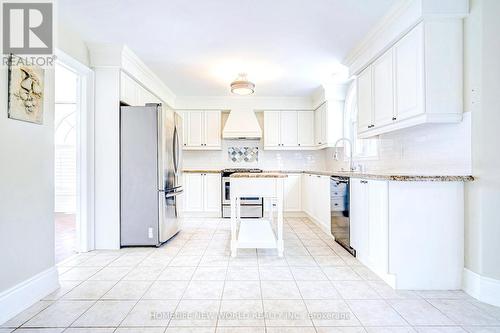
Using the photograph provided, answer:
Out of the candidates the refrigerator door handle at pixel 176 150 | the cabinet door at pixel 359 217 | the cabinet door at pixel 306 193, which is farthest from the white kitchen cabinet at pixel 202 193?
the cabinet door at pixel 359 217

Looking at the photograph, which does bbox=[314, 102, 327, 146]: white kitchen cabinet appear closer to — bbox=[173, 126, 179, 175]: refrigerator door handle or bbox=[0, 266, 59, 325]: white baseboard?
bbox=[173, 126, 179, 175]: refrigerator door handle

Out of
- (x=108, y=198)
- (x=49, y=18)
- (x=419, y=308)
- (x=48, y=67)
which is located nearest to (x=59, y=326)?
(x=108, y=198)

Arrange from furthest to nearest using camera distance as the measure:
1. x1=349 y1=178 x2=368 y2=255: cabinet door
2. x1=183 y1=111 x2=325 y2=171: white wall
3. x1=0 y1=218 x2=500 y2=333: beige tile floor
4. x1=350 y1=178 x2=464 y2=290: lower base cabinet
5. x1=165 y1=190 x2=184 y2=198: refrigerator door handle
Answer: x1=183 y1=111 x2=325 y2=171: white wall
x1=165 y1=190 x2=184 y2=198: refrigerator door handle
x1=349 y1=178 x2=368 y2=255: cabinet door
x1=350 y1=178 x2=464 y2=290: lower base cabinet
x1=0 y1=218 x2=500 y2=333: beige tile floor

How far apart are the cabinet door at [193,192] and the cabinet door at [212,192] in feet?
0.27

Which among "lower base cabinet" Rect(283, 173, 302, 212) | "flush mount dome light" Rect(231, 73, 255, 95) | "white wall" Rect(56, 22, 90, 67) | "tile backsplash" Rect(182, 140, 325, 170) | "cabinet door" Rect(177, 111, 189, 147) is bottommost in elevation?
"lower base cabinet" Rect(283, 173, 302, 212)

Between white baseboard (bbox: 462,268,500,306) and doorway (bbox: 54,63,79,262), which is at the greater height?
doorway (bbox: 54,63,79,262)

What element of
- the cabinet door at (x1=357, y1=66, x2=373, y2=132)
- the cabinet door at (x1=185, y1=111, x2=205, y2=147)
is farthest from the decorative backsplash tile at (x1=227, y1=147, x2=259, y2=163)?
the cabinet door at (x1=357, y1=66, x2=373, y2=132)

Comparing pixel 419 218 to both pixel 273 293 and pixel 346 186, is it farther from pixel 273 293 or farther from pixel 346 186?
pixel 273 293

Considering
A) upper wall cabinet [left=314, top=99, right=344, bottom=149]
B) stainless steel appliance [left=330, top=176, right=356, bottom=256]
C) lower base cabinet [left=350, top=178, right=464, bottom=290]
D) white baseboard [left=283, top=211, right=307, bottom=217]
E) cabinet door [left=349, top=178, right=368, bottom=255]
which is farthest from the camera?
white baseboard [left=283, top=211, right=307, bottom=217]

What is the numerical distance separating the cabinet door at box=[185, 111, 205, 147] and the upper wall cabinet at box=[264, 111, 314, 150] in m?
1.39

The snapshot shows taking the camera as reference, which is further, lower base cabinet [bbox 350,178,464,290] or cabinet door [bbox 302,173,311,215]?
cabinet door [bbox 302,173,311,215]

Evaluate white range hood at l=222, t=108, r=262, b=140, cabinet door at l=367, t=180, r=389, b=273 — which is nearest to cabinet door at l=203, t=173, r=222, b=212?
white range hood at l=222, t=108, r=262, b=140

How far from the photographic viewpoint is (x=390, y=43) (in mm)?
2582

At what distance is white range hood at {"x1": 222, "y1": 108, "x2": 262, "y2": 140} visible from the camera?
5340 mm
